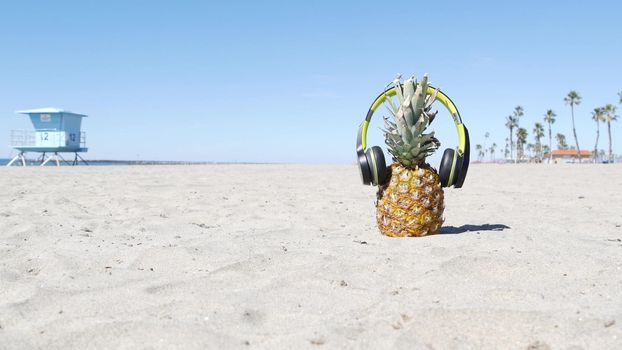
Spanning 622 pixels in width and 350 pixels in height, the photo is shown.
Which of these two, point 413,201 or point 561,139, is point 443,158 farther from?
point 561,139

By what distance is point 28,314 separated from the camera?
9.43 ft

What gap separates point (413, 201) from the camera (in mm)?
4801

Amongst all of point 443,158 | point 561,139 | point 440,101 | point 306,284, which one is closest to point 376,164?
point 443,158

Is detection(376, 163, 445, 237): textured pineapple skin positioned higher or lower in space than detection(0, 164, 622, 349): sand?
higher

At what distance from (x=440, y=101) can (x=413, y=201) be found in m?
1.08

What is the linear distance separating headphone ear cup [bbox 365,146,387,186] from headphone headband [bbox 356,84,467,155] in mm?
150

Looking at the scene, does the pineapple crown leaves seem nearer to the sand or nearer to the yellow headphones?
the yellow headphones

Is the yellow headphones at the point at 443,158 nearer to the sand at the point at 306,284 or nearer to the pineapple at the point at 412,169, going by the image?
the pineapple at the point at 412,169

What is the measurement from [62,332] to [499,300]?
2.49 metres

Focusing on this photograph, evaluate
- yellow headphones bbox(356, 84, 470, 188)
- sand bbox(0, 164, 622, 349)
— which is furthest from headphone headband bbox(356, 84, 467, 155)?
sand bbox(0, 164, 622, 349)

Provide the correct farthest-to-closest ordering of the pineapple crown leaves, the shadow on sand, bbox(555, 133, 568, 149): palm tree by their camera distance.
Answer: bbox(555, 133, 568, 149): palm tree < the shadow on sand < the pineapple crown leaves

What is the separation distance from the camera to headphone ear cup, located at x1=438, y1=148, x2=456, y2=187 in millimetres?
4809

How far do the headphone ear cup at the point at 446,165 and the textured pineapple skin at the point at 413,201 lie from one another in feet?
0.23

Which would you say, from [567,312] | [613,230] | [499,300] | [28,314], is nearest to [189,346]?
[28,314]
